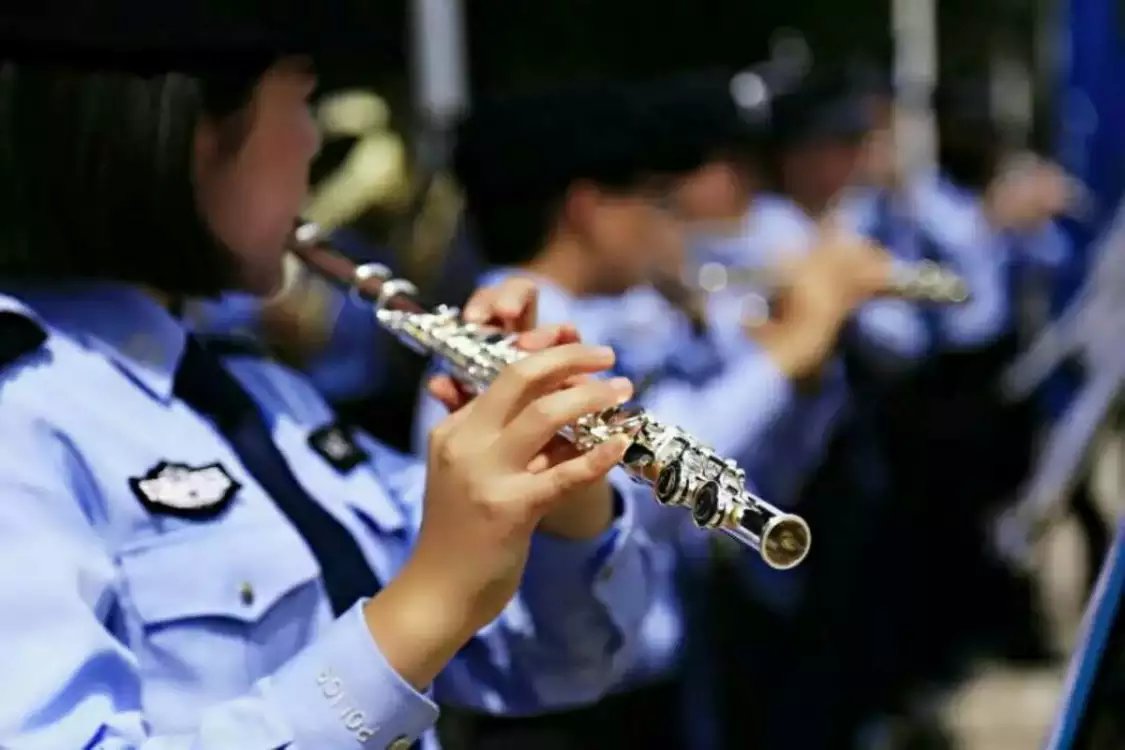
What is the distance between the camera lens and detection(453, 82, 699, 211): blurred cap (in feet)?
8.48

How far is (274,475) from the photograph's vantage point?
135 cm

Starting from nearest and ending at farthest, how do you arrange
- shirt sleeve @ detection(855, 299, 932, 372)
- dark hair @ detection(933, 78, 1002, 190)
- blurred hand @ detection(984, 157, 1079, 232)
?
1. shirt sleeve @ detection(855, 299, 932, 372)
2. blurred hand @ detection(984, 157, 1079, 232)
3. dark hair @ detection(933, 78, 1002, 190)

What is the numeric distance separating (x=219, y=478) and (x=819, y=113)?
3430 mm

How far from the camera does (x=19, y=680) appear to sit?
1.05 metres

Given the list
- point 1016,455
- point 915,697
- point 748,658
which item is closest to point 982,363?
point 1016,455

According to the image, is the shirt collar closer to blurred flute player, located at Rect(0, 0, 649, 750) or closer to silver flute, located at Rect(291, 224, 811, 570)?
blurred flute player, located at Rect(0, 0, 649, 750)

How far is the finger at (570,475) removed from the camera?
3.59 feet

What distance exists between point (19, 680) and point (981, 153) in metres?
4.81

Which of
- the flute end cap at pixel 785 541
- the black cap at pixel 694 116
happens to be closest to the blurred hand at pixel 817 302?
the black cap at pixel 694 116

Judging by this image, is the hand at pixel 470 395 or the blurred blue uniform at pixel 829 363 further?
the blurred blue uniform at pixel 829 363

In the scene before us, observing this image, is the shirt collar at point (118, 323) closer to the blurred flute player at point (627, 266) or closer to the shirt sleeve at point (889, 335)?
the blurred flute player at point (627, 266)

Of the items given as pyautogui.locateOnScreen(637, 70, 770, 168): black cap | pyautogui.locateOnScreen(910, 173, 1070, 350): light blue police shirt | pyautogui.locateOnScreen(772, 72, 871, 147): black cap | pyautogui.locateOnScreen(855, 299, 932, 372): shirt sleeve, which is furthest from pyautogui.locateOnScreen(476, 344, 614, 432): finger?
pyautogui.locateOnScreen(910, 173, 1070, 350): light blue police shirt

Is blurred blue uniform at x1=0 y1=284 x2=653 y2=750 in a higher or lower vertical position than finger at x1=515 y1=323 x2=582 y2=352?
lower

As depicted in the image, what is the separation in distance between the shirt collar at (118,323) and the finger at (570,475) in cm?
37
